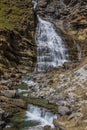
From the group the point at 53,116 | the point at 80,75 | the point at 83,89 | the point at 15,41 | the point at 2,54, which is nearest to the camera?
the point at 53,116

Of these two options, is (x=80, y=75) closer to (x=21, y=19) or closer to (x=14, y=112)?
(x=14, y=112)

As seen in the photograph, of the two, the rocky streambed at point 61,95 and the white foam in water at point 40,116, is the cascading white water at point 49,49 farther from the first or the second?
the white foam in water at point 40,116

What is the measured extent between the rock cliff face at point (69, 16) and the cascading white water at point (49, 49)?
121 inches

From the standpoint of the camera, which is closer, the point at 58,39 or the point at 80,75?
the point at 80,75

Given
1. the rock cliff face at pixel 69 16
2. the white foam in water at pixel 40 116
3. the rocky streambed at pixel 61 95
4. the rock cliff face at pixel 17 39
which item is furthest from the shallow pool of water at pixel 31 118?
the rock cliff face at pixel 69 16

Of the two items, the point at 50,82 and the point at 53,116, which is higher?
the point at 53,116

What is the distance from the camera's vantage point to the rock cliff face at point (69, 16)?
69.8 m

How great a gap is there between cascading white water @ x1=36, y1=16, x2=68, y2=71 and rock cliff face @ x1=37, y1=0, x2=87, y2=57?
10.1 ft

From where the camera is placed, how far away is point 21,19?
72.8m

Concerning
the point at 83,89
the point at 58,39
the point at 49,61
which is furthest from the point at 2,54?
the point at 83,89

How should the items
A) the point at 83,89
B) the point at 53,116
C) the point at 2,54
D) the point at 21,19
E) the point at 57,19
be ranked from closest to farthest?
the point at 53,116 → the point at 83,89 → the point at 2,54 → the point at 21,19 → the point at 57,19

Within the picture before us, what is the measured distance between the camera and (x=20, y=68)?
2323 inches

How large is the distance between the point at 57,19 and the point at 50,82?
34605 mm

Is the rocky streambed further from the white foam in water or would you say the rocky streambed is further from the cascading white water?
the cascading white water
